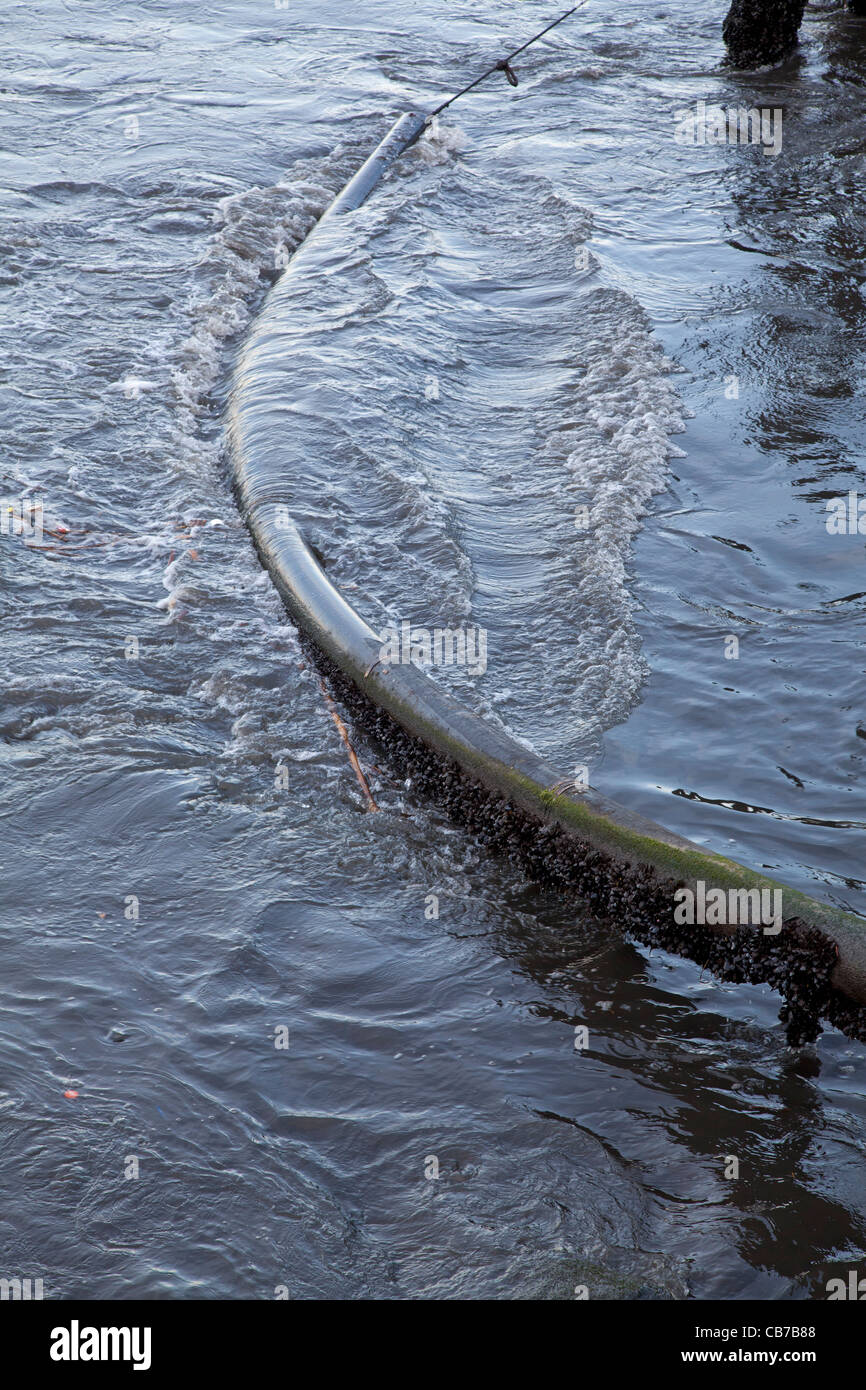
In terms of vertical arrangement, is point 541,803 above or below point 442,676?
below

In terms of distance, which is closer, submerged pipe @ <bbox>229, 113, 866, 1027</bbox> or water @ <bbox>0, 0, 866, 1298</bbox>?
water @ <bbox>0, 0, 866, 1298</bbox>

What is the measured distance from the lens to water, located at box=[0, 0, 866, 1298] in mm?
3426

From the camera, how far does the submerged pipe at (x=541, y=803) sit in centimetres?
378

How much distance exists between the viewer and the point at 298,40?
16.8 meters

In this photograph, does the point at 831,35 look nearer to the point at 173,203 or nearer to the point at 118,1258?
the point at 173,203

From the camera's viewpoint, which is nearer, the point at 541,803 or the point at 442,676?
the point at 541,803

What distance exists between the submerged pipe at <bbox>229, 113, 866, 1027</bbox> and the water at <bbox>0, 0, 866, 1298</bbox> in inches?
9.2

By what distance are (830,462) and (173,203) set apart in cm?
768

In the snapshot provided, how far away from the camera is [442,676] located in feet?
19.1

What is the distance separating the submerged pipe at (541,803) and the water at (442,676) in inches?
9.2

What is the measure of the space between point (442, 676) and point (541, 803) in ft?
4.72

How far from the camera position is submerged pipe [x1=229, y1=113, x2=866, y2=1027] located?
3.78m

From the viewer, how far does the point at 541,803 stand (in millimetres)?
4531
